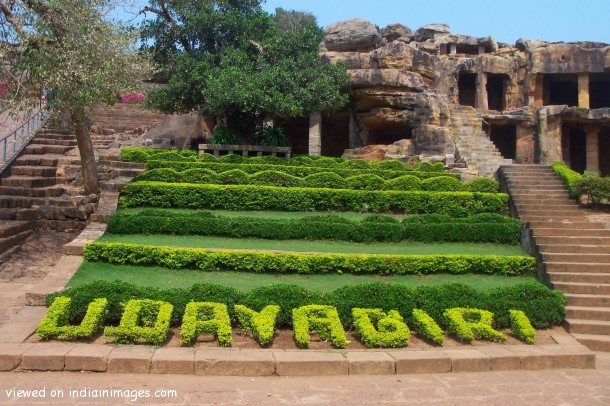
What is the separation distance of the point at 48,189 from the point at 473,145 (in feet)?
47.2

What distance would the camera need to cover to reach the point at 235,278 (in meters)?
8.67

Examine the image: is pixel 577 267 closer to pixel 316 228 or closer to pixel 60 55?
pixel 316 228

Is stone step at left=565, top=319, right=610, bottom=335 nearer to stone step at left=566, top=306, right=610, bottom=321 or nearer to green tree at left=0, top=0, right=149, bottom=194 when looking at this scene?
stone step at left=566, top=306, right=610, bottom=321

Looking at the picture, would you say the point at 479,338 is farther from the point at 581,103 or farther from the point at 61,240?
the point at 581,103

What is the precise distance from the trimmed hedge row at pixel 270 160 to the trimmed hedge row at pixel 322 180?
1802mm

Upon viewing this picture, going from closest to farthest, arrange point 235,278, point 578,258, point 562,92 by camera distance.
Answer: point 235,278, point 578,258, point 562,92

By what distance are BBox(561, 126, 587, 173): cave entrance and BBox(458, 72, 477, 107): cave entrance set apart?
16.9 ft

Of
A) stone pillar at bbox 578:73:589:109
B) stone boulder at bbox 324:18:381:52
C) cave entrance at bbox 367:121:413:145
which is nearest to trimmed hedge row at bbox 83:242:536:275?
cave entrance at bbox 367:121:413:145

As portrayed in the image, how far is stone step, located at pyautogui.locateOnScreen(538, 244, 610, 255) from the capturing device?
33.6ft

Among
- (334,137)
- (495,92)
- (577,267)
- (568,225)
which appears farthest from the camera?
(495,92)

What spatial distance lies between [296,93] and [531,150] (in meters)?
11.8

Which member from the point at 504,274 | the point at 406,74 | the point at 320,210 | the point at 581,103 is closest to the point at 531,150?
the point at 581,103

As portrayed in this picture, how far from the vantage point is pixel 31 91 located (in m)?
10.1

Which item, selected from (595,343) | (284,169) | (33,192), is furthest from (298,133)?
(595,343)
